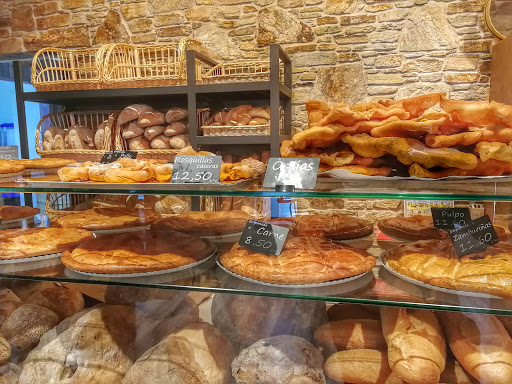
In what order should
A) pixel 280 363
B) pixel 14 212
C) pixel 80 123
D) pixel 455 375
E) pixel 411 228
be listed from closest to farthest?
pixel 455 375, pixel 280 363, pixel 411 228, pixel 14 212, pixel 80 123

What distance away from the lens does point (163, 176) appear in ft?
4.81

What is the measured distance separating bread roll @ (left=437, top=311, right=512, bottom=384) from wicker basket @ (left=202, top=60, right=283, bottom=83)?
278 centimetres

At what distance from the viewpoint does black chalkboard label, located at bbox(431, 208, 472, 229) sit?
1.44 m

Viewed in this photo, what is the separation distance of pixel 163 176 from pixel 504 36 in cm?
363

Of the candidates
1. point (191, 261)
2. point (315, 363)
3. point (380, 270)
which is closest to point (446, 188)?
point (380, 270)

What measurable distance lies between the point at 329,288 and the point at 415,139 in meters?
0.55

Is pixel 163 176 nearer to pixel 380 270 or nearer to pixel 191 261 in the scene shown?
pixel 191 261

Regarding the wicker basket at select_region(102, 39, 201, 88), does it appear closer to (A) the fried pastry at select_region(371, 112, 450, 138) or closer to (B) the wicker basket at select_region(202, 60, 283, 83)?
(B) the wicker basket at select_region(202, 60, 283, 83)

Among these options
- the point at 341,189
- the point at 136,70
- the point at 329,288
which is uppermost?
the point at 136,70

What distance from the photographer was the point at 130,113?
3992 millimetres

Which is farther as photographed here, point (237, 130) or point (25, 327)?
point (237, 130)

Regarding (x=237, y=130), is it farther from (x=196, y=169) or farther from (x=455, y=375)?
(x=455, y=375)

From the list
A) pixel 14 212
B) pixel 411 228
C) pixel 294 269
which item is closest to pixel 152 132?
pixel 14 212

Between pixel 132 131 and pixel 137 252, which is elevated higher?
pixel 132 131
